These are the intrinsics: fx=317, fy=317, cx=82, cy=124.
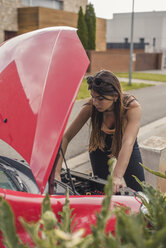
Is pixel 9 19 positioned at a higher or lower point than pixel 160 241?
higher

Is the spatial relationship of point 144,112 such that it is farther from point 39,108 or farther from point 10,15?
point 10,15

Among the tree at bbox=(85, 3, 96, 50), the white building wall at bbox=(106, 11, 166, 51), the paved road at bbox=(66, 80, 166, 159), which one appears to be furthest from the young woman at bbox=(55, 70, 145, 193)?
the white building wall at bbox=(106, 11, 166, 51)

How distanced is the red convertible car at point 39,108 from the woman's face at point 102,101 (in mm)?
466

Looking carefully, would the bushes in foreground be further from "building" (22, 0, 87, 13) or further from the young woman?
"building" (22, 0, 87, 13)

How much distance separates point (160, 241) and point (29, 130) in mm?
1155

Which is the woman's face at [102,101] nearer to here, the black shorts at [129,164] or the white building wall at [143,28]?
the black shorts at [129,164]

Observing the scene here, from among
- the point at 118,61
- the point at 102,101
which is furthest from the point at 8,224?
the point at 118,61

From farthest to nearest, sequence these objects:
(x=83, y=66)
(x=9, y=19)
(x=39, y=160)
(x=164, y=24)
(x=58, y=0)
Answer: (x=164, y=24) < (x=58, y=0) < (x=9, y=19) < (x=83, y=66) < (x=39, y=160)

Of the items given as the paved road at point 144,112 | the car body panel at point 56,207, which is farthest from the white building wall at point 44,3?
the car body panel at point 56,207

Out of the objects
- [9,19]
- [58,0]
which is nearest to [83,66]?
[9,19]

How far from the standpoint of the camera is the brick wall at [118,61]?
26128mm

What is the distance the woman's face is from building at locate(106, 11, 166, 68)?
153ft

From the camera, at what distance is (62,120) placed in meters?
1.78

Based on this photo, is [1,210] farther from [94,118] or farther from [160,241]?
[94,118]
